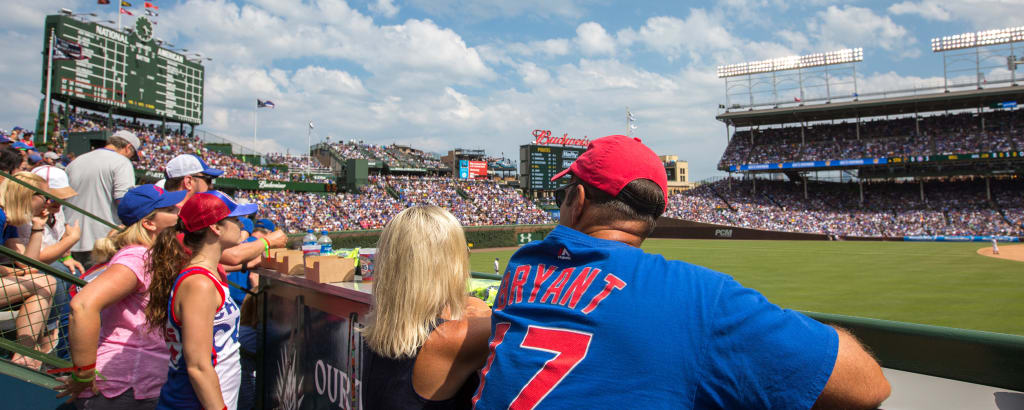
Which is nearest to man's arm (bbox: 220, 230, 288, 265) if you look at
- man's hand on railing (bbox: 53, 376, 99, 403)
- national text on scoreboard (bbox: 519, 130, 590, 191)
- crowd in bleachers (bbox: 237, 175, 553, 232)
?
man's hand on railing (bbox: 53, 376, 99, 403)

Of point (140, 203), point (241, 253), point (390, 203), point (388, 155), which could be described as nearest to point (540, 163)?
point (390, 203)

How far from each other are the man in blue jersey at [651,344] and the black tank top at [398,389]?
11.3 inches

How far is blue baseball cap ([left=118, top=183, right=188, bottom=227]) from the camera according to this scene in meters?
3.09

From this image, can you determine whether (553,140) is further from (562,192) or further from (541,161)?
(562,192)

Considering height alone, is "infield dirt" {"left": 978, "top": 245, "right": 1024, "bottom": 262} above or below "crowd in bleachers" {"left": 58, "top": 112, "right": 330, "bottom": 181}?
below

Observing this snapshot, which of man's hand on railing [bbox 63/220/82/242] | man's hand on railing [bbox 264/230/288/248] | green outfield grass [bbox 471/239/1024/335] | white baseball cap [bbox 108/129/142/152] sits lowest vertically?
green outfield grass [bbox 471/239/1024/335]

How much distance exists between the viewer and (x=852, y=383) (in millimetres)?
→ 1079

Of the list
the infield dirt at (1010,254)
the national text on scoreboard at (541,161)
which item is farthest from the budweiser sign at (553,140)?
the infield dirt at (1010,254)

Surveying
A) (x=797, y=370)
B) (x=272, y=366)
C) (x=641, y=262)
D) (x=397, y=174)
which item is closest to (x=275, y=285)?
(x=272, y=366)

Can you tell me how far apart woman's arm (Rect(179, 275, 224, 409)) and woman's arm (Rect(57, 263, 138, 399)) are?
39 cm

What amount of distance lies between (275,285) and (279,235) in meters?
1.01

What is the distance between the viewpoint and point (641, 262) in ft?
3.97

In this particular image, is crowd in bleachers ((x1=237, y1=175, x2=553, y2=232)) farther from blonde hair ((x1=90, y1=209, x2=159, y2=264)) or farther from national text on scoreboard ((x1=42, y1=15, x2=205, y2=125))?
blonde hair ((x1=90, y1=209, x2=159, y2=264))

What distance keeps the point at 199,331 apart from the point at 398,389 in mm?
1193
